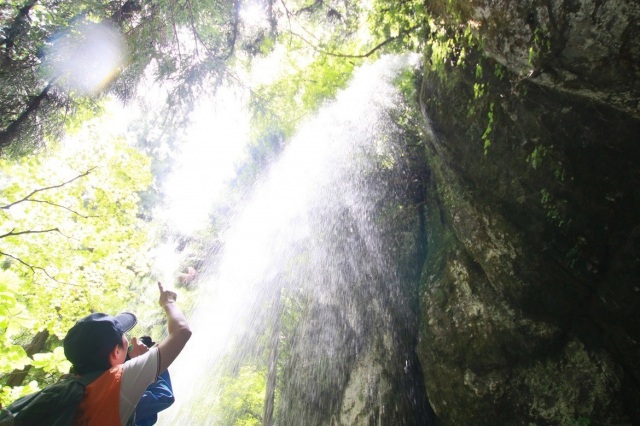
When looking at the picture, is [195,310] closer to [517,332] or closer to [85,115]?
[85,115]

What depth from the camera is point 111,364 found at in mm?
2252

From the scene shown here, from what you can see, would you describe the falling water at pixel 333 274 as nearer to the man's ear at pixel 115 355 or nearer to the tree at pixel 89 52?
the tree at pixel 89 52

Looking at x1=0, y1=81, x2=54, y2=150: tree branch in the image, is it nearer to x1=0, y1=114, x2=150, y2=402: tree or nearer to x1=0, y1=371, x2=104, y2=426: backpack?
x1=0, y1=114, x2=150, y2=402: tree

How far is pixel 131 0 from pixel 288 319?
32.3 ft

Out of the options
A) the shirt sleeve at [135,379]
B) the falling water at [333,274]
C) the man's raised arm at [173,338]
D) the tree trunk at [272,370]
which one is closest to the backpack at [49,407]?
the shirt sleeve at [135,379]

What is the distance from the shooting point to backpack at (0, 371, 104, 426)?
1.86m

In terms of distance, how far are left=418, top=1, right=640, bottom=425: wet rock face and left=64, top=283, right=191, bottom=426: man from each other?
3718 mm

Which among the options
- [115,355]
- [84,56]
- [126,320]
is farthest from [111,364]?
[84,56]

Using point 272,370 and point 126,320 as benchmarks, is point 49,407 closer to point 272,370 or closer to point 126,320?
point 126,320

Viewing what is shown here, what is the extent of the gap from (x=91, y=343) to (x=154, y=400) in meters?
0.64

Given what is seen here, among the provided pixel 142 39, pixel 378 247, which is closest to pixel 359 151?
pixel 378 247

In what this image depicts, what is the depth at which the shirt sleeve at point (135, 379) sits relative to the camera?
2.07m

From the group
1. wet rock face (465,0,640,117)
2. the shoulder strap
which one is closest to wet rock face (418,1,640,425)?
wet rock face (465,0,640,117)

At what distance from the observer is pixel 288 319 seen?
459 inches
